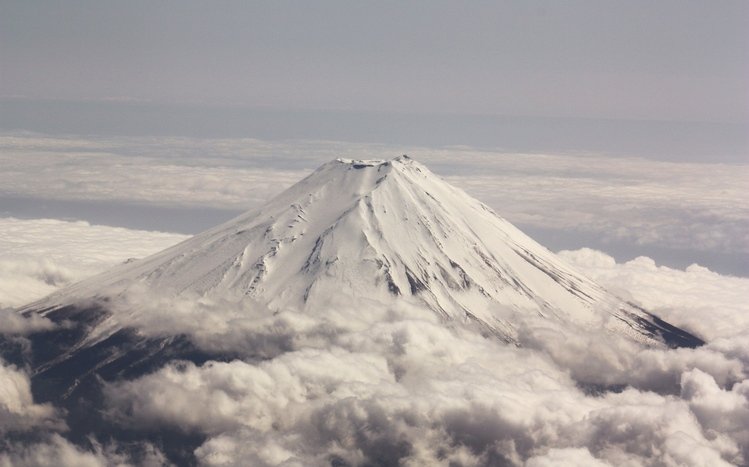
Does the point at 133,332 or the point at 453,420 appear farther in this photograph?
the point at 133,332

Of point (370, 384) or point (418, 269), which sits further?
point (418, 269)

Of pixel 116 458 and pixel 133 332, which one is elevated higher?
pixel 133 332

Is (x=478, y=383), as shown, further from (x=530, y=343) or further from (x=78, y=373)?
(x=78, y=373)

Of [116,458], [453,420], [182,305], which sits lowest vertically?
[116,458]

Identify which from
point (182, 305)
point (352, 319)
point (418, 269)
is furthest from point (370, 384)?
point (182, 305)

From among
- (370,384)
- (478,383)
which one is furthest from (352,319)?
(478,383)

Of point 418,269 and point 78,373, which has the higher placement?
point 418,269

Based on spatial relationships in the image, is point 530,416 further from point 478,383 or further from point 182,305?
point 182,305

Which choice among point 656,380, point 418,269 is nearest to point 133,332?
point 418,269
